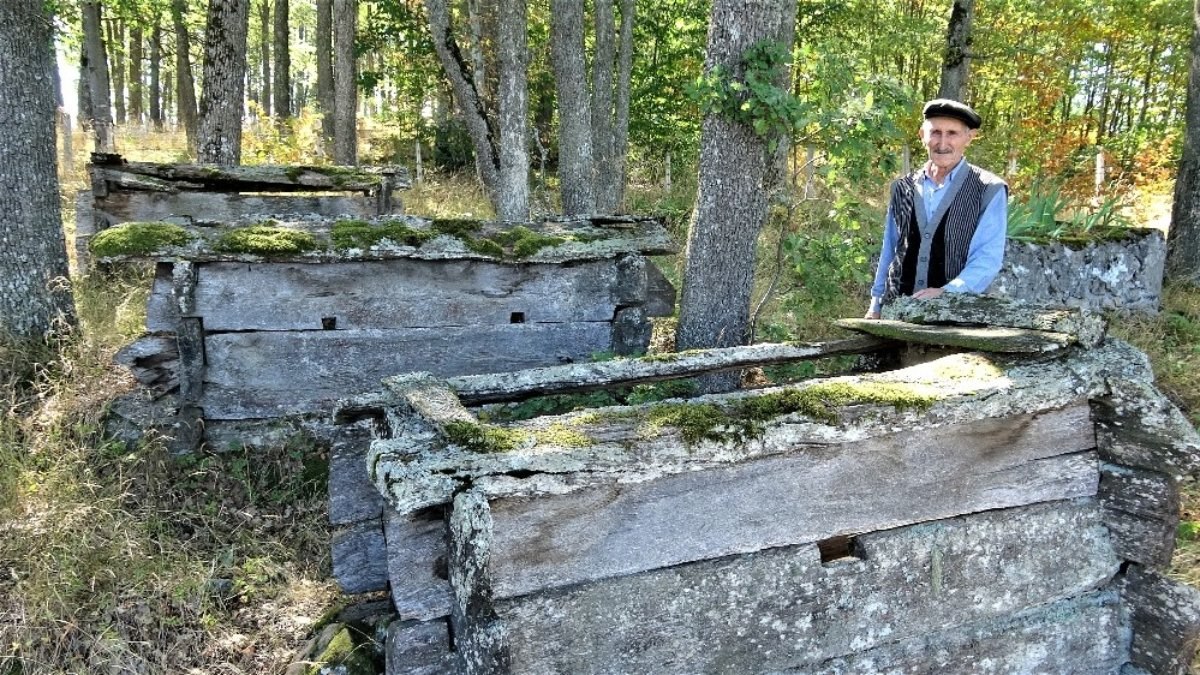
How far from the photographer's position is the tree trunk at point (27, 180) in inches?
212

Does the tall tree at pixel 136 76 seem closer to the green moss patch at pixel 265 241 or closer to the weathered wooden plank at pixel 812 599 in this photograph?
the green moss patch at pixel 265 241

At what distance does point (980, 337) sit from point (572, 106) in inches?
261

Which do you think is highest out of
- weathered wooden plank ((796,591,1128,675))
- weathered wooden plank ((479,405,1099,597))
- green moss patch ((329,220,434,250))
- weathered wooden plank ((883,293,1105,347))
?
green moss patch ((329,220,434,250))

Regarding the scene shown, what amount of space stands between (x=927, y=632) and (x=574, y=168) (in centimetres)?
699

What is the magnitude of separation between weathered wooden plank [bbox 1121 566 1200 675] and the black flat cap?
2046mm

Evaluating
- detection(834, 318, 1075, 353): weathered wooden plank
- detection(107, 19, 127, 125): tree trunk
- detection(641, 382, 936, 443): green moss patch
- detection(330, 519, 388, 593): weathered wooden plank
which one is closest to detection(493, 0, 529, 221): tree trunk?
detection(834, 318, 1075, 353): weathered wooden plank

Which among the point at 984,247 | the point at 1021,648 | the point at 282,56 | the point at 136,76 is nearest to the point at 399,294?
the point at 984,247

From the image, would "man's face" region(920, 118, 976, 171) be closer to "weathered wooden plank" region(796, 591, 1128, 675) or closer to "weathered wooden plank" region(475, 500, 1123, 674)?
"weathered wooden plank" region(475, 500, 1123, 674)

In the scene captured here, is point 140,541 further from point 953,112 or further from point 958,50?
point 958,50

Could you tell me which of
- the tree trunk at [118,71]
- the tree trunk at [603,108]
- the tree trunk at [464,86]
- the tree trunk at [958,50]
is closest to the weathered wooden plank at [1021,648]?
the tree trunk at [464,86]

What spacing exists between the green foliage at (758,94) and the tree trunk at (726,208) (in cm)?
8

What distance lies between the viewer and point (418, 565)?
2311mm

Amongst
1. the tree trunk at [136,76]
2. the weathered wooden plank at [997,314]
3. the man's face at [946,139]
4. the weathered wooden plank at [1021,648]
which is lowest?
the weathered wooden plank at [1021,648]

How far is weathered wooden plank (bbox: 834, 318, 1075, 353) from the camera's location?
267cm
